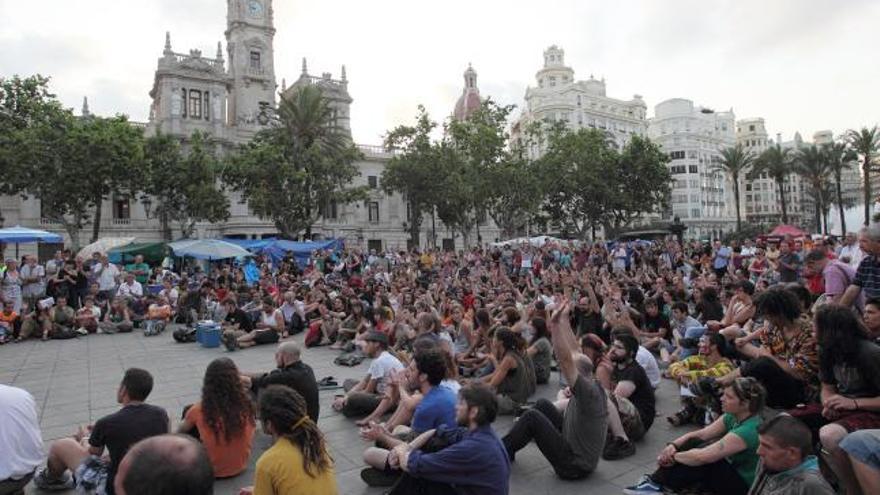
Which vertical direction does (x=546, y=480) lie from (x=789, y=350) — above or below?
below

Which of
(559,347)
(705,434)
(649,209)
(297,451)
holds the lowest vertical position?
(705,434)

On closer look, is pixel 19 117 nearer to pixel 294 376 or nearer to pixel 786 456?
pixel 294 376

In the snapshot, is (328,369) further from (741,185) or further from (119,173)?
(741,185)

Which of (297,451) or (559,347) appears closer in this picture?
(297,451)

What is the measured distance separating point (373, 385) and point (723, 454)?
14.3 feet

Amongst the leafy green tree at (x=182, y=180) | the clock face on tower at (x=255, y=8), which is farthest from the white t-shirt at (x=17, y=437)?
the clock face on tower at (x=255, y=8)

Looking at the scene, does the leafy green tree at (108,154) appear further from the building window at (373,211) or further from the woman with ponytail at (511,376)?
the woman with ponytail at (511,376)

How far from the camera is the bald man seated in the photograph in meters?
1.86

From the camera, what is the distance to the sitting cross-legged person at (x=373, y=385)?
7090mm

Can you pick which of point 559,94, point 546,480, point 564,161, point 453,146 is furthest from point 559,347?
point 559,94

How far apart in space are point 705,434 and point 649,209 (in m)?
45.1

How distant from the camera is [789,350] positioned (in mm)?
4984

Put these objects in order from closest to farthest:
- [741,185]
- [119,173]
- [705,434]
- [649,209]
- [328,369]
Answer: [705,434] < [328,369] < [119,173] < [649,209] < [741,185]

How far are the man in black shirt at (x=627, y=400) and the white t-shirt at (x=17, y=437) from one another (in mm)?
5141
